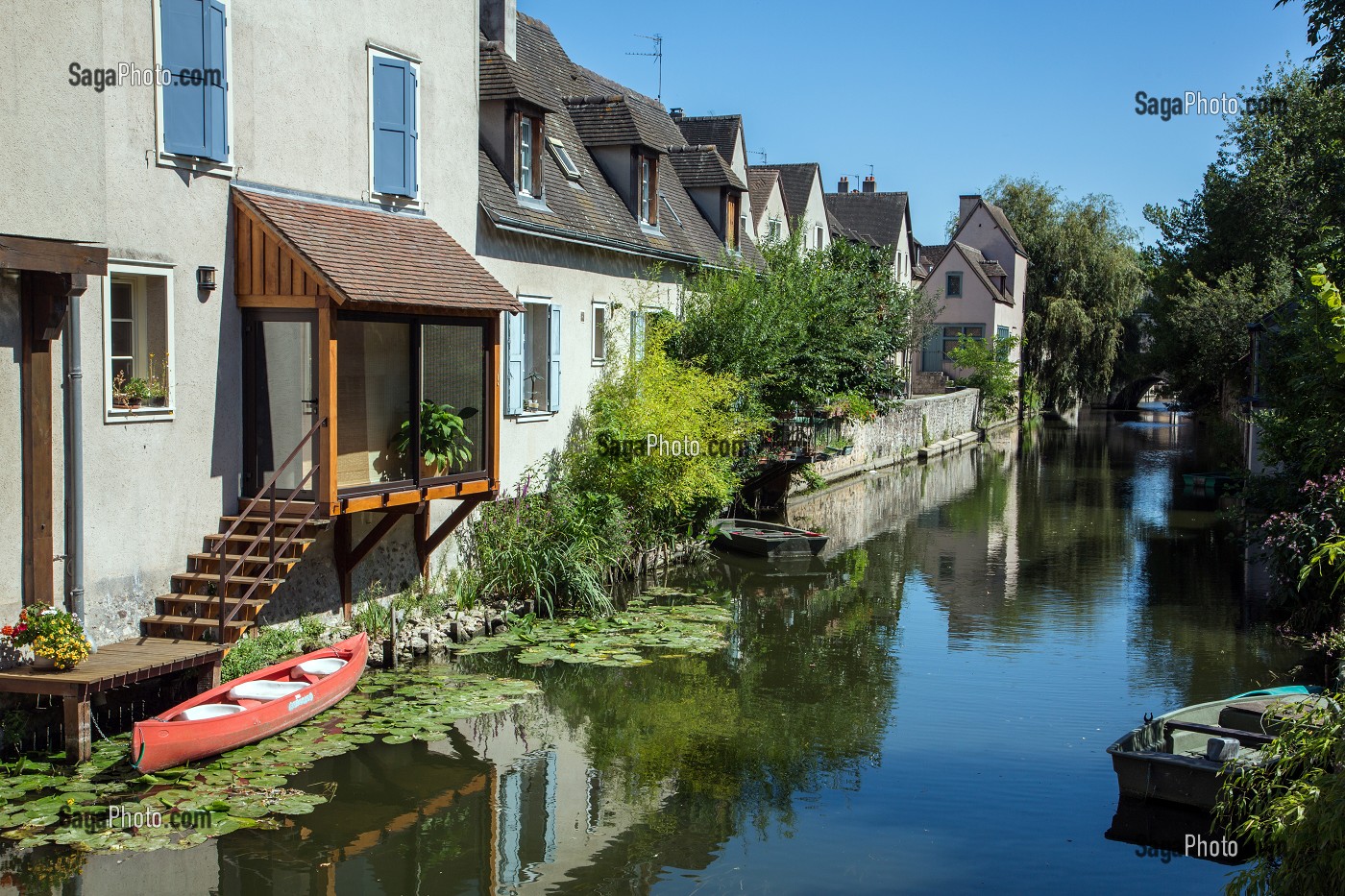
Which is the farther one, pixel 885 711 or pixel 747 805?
pixel 885 711

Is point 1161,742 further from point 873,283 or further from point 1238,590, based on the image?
point 873,283

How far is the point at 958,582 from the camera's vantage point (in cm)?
2197

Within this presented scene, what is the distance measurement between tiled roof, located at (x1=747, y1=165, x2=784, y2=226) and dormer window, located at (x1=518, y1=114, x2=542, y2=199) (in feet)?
47.9

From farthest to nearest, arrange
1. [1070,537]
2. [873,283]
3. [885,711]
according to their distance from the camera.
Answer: [873,283], [1070,537], [885,711]

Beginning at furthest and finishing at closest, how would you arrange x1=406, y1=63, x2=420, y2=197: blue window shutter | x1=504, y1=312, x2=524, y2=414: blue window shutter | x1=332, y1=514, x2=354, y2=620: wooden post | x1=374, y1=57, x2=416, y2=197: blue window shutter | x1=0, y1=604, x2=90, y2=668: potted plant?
x1=504, y1=312, x2=524, y2=414: blue window shutter
x1=406, y1=63, x2=420, y2=197: blue window shutter
x1=374, y1=57, x2=416, y2=197: blue window shutter
x1=332, y1=514, x2=354, y2=620: wooden post
x1=0, y1=604, x2=90, y2=668: potted plant

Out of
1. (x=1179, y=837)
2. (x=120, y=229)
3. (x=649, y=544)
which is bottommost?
(x=1179, y=837)

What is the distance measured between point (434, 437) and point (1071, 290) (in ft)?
171

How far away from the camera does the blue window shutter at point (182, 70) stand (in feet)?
38.8

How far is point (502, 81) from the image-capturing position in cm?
1823

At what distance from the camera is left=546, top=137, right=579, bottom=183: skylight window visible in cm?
2145

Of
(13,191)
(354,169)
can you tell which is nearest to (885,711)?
(354,169)

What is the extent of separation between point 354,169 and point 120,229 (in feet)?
12.5

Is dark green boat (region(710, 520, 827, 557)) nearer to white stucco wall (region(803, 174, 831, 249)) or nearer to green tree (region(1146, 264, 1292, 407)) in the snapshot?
white stucco wall (region(803, 174, 831, 249))

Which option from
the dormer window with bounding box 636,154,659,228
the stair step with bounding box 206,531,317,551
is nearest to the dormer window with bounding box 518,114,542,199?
the dormer window with bounding box 636,154,659,228
